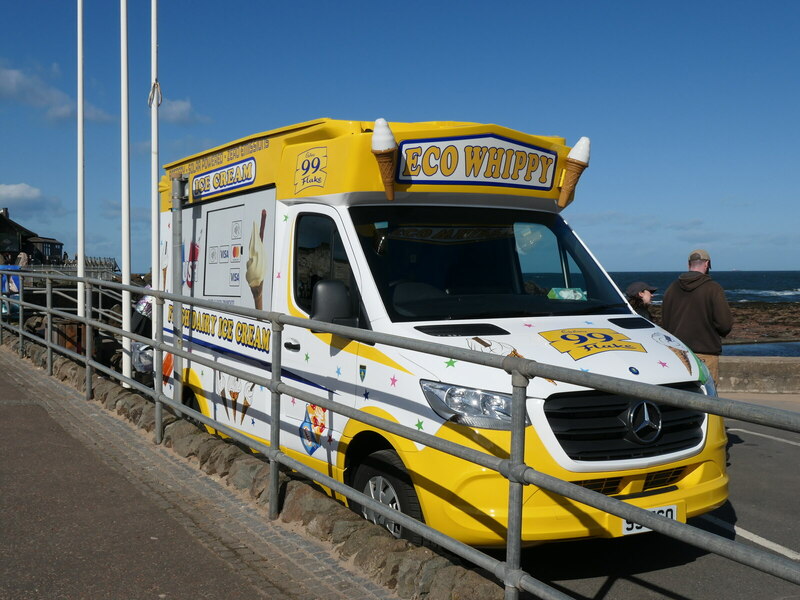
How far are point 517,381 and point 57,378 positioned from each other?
25.5 ft

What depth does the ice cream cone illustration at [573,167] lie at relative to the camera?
5.89 meters

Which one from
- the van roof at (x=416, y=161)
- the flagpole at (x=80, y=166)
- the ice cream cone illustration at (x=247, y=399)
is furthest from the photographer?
the flagpole at (x=80, y=166)

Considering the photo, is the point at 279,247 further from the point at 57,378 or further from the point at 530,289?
the point at 57,378

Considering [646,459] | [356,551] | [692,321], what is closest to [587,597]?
[646,459]

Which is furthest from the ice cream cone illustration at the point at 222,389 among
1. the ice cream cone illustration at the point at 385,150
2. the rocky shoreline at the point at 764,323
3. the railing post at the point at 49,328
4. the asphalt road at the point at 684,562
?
the rocky shoreline at the point at 764,323

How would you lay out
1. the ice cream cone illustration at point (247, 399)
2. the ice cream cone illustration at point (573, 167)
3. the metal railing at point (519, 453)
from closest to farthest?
the metal railing at point (519, 453) → the ice cream cone illustration at point (573, 167) → the ice cream cone illustration at point (247, 399)

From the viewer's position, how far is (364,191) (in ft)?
17.2

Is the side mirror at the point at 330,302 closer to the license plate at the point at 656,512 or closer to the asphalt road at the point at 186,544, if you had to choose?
the asphalt road at the point at 186,544

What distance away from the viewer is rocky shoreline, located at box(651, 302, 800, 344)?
3212 centimetres

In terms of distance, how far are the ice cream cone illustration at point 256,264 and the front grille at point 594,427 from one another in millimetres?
2767

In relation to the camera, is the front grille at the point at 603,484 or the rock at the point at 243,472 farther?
the rock at the point at 243,472

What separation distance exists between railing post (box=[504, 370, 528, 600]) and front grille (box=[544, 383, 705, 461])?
1044mm

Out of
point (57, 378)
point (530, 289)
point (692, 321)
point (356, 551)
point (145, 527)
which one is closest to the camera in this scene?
point (356, 551)

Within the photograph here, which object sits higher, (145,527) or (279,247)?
(279,247)
